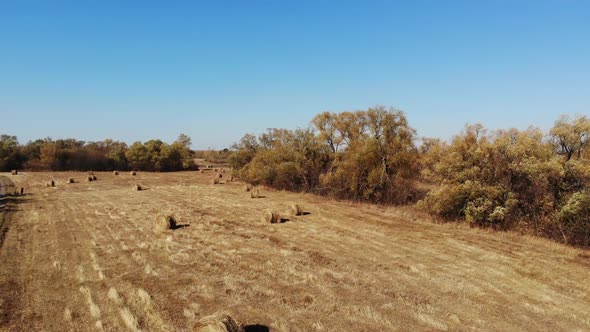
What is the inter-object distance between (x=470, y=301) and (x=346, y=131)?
22.0 meters

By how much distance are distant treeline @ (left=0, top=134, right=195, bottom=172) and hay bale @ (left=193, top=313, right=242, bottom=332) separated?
59878 mm

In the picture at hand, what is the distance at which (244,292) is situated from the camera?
31.2ft

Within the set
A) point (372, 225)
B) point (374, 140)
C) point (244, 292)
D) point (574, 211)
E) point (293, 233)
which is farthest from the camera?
point (374, 140)

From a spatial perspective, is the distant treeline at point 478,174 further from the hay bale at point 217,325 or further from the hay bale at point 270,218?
the hay bale at point 217,325

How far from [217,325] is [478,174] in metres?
17.0

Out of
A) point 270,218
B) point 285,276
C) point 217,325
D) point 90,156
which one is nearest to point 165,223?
point 270,218

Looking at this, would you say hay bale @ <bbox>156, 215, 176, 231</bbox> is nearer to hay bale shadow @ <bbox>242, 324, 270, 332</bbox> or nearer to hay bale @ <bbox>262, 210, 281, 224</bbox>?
hay bale @ <bbox>262, 210, 281, 224</bbox>

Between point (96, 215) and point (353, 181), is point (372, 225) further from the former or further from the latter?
point (96, 215)

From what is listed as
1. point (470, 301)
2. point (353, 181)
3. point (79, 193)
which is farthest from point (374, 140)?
point (79, 193)

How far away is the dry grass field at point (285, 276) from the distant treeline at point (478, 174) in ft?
Result: 4.82

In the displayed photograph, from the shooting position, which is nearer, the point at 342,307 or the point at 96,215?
the point at 342,307

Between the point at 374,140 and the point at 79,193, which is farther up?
the point at 374,140

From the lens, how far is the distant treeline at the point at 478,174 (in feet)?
52.3

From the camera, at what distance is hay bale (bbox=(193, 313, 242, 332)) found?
6.52 meters
